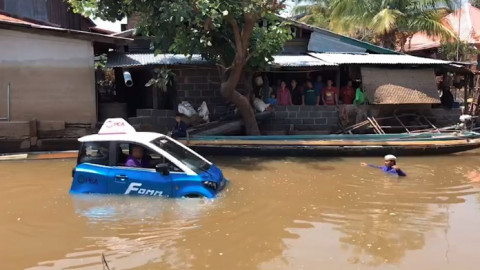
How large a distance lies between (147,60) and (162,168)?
879 centimetres

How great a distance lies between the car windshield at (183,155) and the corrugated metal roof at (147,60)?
22.8 feet

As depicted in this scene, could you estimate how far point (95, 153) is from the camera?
855cm

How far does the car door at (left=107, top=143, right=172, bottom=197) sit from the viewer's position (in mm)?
8328

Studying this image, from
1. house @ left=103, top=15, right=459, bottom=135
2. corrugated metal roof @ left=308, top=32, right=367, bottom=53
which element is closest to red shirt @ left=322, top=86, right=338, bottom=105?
house @ left=103, top=15, right=459, bottom=135

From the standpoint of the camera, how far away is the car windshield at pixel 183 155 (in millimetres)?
8484

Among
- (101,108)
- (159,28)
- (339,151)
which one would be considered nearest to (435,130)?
(339,151)

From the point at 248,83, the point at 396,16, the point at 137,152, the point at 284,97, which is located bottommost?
the point at 137,152

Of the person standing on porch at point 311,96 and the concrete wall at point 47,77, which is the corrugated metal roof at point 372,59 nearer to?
the person standing on porch at point 311,96

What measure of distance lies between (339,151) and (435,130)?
→ 13.3ft

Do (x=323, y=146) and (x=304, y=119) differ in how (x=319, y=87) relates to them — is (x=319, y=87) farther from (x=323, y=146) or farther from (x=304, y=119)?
(x=323, y=146)

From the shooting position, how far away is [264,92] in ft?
56.7

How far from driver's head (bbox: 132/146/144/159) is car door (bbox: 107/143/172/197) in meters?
0.11

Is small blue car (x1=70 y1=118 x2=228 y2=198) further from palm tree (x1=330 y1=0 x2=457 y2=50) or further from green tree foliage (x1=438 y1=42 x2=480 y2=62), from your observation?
green tree foliage (x1=438 y1=42 x2=480 y2=62)

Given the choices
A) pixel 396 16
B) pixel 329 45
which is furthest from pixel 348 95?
pixel 396 16
